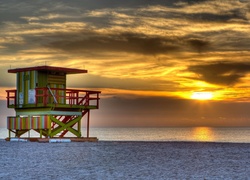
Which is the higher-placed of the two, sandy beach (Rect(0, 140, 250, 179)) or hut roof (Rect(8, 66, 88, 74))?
hut roof (Rect(8, 66, 88, 74))

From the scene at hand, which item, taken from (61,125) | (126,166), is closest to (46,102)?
(61,125)

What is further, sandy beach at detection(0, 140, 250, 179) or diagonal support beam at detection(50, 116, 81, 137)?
diagonal support beam at detection(50, 116, 81, 137)

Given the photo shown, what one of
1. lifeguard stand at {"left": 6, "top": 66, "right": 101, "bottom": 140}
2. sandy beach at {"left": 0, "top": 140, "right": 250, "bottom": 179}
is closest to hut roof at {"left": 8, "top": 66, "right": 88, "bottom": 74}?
lifeguard stand at {"left": 6, "top": 66, "right": 101, "bottom": 140}

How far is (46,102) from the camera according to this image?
32.0 m

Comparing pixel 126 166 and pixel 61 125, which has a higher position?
pixel 61 125

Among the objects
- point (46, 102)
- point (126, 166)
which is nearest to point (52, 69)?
point (46, 102)

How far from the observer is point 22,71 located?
3431 centimetres

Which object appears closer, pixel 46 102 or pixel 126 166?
pixel 126 166

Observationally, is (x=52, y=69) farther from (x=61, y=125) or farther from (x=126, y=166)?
(x=126, y=166)

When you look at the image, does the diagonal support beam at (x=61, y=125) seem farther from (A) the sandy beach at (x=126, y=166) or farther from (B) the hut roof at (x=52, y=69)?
(A) the sandy beach at (x=126, y=166)

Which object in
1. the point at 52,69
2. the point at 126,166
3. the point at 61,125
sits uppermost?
the point at 52,69

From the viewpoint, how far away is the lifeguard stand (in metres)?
32.1

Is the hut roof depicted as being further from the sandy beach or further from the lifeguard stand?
the sandy beach

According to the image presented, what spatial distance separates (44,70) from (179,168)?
1952 centimetres
